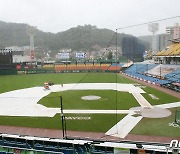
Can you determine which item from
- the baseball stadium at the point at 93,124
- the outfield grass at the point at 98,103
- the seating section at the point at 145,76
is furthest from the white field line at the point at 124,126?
the seating section at the point at 145,76

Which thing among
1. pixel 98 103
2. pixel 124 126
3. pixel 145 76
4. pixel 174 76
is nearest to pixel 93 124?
pixel 124 126

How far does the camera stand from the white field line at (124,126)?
16.9 m

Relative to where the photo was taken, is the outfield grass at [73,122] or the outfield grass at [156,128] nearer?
the outfield grass at [156,128]

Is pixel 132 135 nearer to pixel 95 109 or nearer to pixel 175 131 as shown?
pixel 175 131

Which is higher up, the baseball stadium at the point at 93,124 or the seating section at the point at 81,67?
the seating section at the point at 81,67

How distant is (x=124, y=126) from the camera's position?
60.2ft

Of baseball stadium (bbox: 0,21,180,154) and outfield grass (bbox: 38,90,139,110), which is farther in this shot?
outfield grass (bbox: 38,90,139,110)

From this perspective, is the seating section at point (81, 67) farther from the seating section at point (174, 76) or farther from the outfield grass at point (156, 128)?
the outfield grass at point (156, 128)

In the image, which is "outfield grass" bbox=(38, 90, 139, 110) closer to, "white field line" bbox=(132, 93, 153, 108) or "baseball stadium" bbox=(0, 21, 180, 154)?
"baseball stadium" bbox=(0, 21, 180, 154)

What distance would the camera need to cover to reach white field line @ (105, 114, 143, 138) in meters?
16.9

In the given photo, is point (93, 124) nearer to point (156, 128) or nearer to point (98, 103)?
point (156, 128)

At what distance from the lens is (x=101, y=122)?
1969 cm

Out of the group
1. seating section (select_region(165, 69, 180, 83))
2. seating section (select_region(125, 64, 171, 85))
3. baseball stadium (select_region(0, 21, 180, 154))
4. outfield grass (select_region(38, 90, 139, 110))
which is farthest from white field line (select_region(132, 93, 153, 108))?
seating section (select_region(125, 64, 171, 85))

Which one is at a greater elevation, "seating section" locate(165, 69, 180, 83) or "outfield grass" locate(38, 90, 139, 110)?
"seating section" locate(165, 69, 180, 83)
